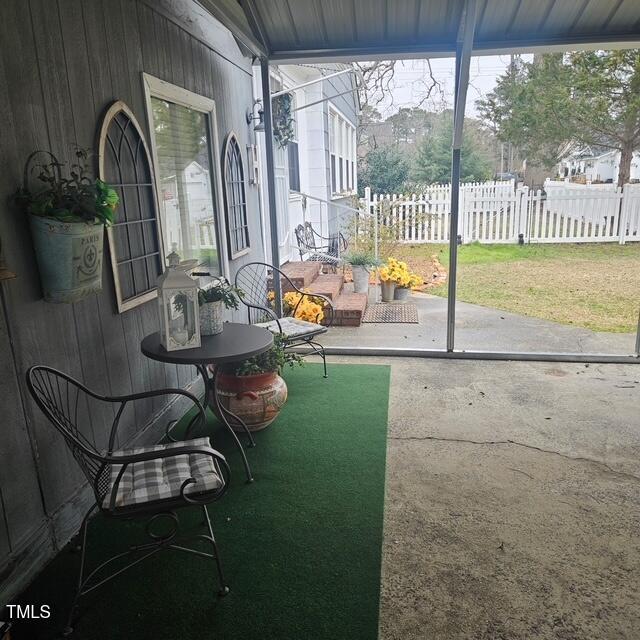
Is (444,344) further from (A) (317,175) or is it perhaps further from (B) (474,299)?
(A) (317,175)

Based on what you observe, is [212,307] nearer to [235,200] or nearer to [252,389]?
[252,389]

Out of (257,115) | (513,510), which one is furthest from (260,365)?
(257,115)

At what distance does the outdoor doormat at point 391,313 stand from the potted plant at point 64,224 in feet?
13.0

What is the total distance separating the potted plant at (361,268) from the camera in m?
6.39

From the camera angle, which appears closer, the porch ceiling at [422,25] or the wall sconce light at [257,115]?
the porch ceiling at [422,25]

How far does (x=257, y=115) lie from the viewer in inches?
193

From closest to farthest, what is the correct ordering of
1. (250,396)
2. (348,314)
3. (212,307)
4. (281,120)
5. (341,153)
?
1. (212,307)
2. (250,396)
3. (348,314)
4. (281,120)
5. (341,153)

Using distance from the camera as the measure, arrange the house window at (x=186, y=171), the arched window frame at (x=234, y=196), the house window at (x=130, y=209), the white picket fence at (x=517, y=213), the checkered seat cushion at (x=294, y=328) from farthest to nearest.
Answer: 1. the white picket fence at (x=517, y=213)
2. the arched window frame at (x=234, y=196)
3. the checkered seat cushion at (x=294, y=328)
4. the house window at (x=186, y=171)
5. the house window at (x=130, y=209)

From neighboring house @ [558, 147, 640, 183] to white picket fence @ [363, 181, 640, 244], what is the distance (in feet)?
0.61

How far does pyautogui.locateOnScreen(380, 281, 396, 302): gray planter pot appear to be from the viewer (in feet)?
21.0

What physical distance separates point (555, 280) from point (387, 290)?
8.25 feet

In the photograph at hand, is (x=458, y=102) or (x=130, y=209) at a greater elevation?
(x=458, y=102)

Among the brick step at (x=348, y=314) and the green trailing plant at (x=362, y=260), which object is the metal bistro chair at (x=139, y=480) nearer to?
the brick step at (x=348, y=314)

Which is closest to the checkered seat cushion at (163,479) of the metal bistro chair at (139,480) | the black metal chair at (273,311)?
the metal bistro chair at (139,480)
